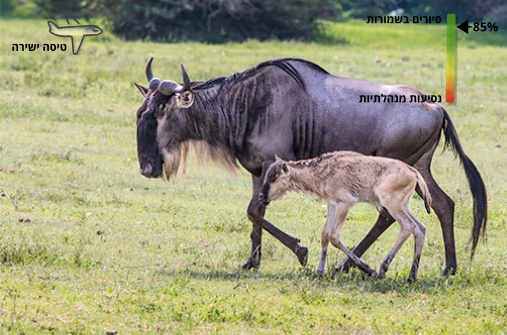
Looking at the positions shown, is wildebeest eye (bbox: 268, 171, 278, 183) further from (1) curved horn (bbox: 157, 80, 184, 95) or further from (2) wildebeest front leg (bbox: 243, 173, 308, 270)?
(1) curved horn (bbox: 157, 80, 184, 95)

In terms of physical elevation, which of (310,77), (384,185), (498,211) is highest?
(310,77)

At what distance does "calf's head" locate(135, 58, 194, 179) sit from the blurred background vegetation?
22631 mm

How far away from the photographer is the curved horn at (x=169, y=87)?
28.3 feet

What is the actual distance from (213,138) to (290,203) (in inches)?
110

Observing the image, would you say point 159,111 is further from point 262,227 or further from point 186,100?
point 262,227

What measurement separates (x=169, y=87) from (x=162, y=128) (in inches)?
15.2

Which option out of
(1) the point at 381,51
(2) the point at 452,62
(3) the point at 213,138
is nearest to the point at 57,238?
(3) the point at 213,138

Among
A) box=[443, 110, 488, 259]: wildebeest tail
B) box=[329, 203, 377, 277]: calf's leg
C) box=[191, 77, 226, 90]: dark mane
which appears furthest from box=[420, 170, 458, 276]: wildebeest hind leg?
box=[191, 77, 226, 90]: dark mane

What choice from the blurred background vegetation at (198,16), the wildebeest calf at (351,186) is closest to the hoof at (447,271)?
the wildebeest calf at (351,186)

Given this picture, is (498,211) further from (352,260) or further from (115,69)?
(115,69)

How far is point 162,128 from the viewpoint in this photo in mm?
8805

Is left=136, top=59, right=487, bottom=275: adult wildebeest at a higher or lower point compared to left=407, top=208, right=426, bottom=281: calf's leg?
higher

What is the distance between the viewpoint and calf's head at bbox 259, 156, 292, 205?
26.8 feet

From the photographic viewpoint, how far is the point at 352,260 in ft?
27.0
